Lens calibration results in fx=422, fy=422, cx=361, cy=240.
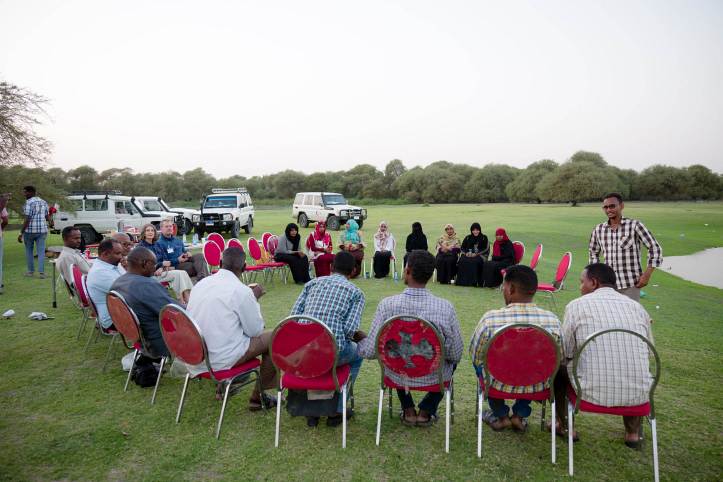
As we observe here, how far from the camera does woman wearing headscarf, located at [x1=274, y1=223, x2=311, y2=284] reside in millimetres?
9758

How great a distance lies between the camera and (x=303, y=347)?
2939mm

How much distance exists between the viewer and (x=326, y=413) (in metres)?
3.31

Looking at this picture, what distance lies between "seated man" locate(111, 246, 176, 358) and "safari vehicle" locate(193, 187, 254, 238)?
16254 millimetres

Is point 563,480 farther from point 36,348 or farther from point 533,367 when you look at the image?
point 36,348

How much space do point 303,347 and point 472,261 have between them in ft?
23.9

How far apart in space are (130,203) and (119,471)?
18116mm

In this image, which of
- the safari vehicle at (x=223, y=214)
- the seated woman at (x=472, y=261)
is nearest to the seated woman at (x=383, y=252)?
the seated woman at (x=472, y=261)

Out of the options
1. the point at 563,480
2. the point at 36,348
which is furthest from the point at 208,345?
the point at 36,348

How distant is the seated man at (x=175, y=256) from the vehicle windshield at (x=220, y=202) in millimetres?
13520

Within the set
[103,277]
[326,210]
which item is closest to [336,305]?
[103,277]

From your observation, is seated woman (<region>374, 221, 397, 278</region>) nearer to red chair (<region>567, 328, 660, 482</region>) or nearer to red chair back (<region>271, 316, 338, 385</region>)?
red chair back (<region>271, 316, 338, 385</region>)

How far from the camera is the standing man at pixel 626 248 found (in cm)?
467

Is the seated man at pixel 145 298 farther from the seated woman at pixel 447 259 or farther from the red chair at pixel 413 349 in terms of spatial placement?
the seated woman at pixel 447 259

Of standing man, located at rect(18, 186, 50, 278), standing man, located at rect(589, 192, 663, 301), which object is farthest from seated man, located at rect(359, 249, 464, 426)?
standing man, located at rect(18, 186, 50, 278)
